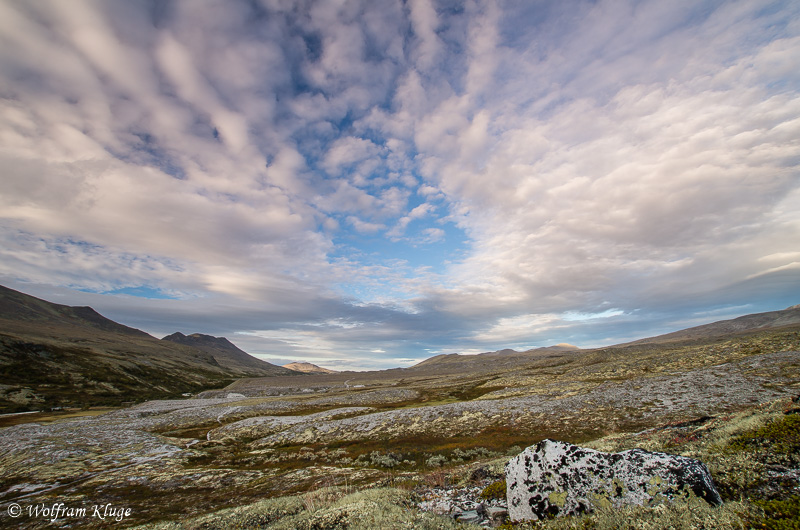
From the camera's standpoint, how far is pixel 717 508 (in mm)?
6742

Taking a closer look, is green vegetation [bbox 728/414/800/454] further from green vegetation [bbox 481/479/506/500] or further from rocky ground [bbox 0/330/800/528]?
rocky ground [bbox 0/330/800/528]

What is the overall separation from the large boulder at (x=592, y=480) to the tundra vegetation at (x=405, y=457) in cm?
60

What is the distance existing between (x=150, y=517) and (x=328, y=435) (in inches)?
985

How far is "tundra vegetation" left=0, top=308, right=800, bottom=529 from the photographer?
8.80 metres

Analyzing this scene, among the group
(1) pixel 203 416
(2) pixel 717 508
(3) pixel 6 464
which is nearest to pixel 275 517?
(2) pixel 717 508

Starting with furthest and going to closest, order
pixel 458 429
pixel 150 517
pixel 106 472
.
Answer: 1. pixel 458 429
2. pixel 106 472
3. pixel 150 517

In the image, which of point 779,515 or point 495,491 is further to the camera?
point 495,491

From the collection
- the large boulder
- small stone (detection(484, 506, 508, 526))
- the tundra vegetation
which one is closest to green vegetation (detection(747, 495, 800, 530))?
the tundra vegetation

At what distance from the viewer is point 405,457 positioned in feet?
93.4

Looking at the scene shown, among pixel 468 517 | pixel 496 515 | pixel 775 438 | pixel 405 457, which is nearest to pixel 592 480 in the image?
pixel 496 515

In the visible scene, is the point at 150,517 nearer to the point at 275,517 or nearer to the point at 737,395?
the point at 275,517

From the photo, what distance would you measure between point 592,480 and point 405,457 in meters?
23.2

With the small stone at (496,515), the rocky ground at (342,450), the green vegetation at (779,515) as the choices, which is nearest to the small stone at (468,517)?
the rocky ground at (342,450)

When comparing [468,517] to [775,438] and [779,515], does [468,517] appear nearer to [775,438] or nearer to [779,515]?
[779,515]
